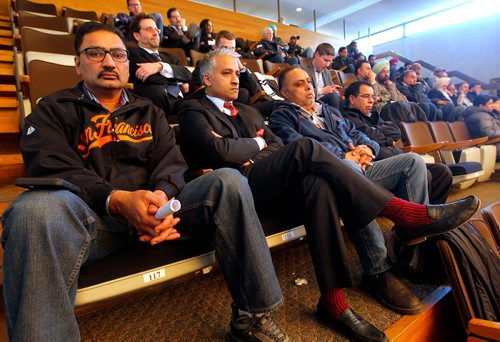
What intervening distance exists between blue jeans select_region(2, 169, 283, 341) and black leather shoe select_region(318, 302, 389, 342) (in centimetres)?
15

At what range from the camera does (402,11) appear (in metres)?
4.82

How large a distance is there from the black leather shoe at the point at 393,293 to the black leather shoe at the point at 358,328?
108 mm

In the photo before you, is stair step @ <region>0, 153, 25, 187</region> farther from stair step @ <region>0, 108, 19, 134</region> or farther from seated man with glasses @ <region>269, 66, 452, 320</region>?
seated man with glasses @ <region>269, 66, 452, 320</region>

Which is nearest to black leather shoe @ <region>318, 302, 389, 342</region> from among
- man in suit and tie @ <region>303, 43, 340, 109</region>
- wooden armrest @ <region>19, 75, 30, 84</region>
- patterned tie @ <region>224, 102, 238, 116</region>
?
patterned tie @ <region>224, 102, 238, 116</region>

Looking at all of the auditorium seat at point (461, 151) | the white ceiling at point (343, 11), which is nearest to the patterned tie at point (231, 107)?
the auditorium seat at point (461, 151)

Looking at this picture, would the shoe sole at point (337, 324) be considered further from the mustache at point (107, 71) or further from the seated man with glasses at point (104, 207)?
the mustache at point (107, 71)

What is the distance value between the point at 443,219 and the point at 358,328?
256 millimetres

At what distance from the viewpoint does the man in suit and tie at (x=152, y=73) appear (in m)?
1.13

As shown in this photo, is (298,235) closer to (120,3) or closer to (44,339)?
(44,339)

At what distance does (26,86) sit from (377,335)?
Result: 1181 mm

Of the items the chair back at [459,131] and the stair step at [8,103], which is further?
the chair back at [459,131]

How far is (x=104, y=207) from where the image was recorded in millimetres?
479

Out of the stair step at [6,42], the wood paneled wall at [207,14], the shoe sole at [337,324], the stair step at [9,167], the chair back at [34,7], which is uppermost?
the wood paneled wall at [207,14]

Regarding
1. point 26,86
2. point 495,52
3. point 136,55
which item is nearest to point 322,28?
point 495,52
